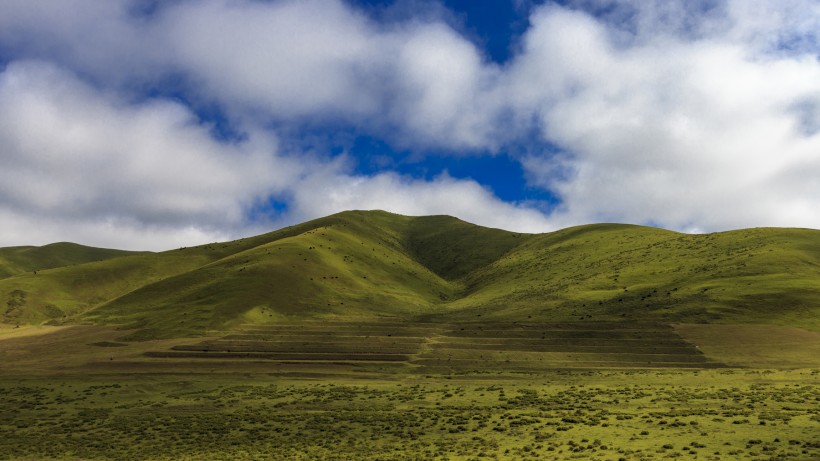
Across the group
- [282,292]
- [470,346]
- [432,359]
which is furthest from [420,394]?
[282,292]

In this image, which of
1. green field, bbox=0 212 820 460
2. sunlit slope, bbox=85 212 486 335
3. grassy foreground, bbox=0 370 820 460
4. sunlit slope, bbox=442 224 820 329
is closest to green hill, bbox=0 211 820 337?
sunlit slope, bbox=442 224 820 329

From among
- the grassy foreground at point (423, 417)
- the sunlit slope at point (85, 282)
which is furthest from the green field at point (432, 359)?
the sunlit slope at point (85, 282)

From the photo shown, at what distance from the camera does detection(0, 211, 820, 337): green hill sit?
97688mm

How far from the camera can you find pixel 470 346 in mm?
84812

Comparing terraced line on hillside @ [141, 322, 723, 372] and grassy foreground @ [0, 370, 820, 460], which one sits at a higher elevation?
terraced line on hillside @ [141, 322, 723, 372]

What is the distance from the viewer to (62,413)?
53.1 meters

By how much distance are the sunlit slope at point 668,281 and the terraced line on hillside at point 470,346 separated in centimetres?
1028

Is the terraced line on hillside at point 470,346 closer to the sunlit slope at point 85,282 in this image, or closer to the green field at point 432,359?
the green field at point 432,359

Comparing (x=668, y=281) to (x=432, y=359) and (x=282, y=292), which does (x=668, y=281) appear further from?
(x=282, y=292)

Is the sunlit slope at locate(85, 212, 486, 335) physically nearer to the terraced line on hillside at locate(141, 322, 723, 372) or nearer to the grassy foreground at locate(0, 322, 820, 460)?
the grassy foreground at locate(0, 322, 820, 460)

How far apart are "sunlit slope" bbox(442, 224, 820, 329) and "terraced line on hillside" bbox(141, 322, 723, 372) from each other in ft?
33.7

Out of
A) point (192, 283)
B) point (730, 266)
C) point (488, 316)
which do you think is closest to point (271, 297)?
point (192, 283)

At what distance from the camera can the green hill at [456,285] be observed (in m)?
97.7

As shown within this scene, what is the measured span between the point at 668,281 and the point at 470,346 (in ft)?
164
